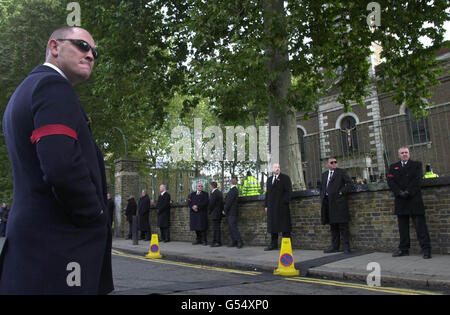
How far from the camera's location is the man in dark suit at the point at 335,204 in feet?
30.1

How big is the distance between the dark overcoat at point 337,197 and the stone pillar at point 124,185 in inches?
453

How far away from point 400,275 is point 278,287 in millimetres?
2028

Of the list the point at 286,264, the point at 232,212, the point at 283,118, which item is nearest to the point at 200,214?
the point at 232,212

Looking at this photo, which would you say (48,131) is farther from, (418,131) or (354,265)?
(418,131)

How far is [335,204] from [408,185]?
180 centimetres

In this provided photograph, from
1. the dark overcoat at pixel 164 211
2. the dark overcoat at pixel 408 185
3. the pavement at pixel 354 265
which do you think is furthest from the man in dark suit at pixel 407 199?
the dark overcoat at pixel 164 211

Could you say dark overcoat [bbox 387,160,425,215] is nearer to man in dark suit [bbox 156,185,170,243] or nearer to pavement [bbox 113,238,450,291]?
pavement [bbox 113,238,450,291]

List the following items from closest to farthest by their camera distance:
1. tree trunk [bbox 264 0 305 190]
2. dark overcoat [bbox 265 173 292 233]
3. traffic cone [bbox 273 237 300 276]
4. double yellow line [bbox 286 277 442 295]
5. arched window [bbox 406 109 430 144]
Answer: double yellow line [bbox 286 277 442 295] → traffic cone [bbox 273 237 300 276] → arched window [bbox 406 109 430 144] → dark overcoat [bbox 265 173 292 233] → tree trunk [bbox 264 0 305 190]

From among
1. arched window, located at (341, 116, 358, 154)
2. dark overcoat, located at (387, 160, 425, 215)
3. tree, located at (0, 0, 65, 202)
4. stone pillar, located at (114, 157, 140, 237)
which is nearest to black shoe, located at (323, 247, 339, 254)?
dark overcoat, located at (387, 160, 425, 215)

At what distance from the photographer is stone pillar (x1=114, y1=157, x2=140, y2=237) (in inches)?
743

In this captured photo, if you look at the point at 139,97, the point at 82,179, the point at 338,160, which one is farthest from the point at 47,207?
the point at 139,97

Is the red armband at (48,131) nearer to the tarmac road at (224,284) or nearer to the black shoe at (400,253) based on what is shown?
the tarmac road at (224,284)

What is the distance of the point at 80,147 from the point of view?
193 centimetres

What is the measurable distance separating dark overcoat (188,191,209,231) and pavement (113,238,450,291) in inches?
116
